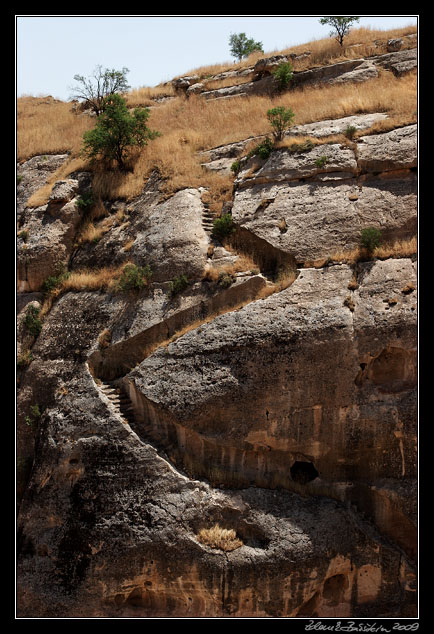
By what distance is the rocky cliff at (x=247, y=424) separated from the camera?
54.2 feet

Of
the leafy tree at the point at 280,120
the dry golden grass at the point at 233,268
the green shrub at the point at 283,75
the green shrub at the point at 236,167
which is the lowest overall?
the dry golden grass at the point at 233,268

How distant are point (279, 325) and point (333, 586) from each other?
6.39 m

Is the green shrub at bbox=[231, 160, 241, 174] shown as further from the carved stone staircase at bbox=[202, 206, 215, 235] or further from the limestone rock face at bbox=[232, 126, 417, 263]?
the carved stone staircase at bbox=[202, 206, 215, 235]

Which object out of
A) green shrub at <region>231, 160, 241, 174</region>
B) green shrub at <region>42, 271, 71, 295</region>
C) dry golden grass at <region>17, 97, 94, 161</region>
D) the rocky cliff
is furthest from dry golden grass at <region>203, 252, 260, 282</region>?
dry golden grass at <region>17, 97, 94, 161</region>

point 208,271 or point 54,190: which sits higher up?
point 54,190

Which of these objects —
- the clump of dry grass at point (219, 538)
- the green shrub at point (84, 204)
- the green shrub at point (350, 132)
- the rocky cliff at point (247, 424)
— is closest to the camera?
the clump of dry grass at point (219, 538)

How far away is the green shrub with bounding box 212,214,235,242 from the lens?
20984 millimetres

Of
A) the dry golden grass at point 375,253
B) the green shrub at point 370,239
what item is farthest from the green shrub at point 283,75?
the dry golden grass at point 375,253

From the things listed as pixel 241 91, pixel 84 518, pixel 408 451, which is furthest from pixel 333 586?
pixel 241 91

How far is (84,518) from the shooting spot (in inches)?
690

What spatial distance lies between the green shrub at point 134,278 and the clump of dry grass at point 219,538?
24.3 ft

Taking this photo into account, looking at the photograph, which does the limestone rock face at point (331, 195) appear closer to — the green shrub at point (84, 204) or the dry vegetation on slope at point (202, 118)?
the dry vegetation on slope at point (202, 118)

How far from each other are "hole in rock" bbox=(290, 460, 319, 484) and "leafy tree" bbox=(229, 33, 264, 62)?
106ft

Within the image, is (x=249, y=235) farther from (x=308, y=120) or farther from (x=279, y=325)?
(x=308, y=120)
